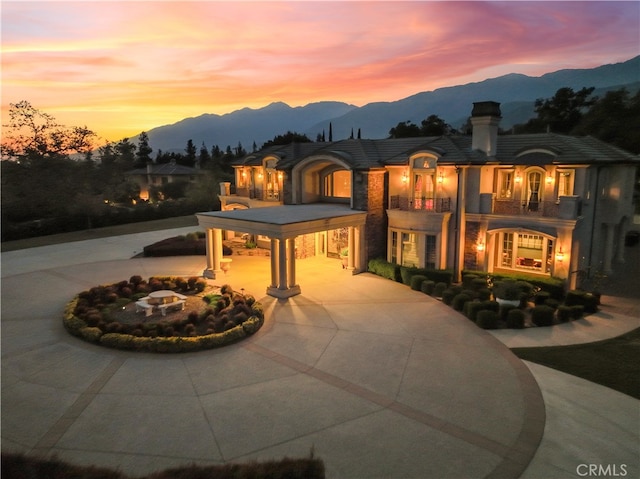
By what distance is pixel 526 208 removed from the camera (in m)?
19.7

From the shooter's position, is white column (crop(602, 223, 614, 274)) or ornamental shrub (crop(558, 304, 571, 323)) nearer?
ornamental shrub (crop(558, 304, 571, 323))

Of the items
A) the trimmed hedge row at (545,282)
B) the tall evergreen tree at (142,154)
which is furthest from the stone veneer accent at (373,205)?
the tall evergreen tree at (142,154)

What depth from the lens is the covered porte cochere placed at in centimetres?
1870

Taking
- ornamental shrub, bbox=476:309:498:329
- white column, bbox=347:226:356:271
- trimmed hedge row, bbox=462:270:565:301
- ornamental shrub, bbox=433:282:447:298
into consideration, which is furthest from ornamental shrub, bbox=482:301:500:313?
white column, bbox=347:226:356:271

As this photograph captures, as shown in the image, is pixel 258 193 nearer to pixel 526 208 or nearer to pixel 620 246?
pixel 526 208

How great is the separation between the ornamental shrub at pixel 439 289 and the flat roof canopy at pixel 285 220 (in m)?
5.35

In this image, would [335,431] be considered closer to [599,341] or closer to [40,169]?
[599,341]

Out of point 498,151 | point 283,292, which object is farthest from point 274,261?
point 498,151

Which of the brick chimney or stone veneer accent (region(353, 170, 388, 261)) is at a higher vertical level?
the brick chimney

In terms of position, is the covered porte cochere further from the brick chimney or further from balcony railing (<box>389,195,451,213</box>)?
the brick chimney

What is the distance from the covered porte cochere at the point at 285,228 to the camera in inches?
736

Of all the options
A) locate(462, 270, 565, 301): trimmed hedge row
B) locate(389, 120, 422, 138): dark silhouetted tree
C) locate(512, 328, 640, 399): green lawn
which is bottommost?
locate(512, 328, 640, 399): green lawn

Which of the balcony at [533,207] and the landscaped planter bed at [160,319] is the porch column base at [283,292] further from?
the balcony at [533,207]

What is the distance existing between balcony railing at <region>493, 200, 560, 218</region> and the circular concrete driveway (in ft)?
20.9
